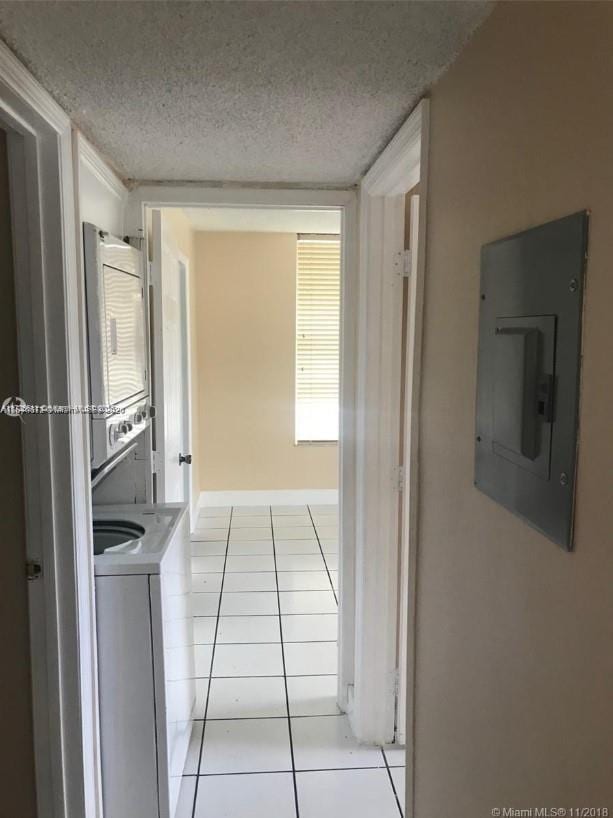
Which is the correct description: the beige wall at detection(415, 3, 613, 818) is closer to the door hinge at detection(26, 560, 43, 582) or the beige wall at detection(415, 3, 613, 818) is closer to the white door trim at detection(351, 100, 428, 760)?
the white door trim at detection(351, 100, 428, 760)

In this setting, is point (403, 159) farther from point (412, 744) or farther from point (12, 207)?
point (412, 744)

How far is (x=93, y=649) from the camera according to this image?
160 cm

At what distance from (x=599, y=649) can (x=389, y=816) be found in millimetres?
1560

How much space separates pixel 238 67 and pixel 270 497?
413cm

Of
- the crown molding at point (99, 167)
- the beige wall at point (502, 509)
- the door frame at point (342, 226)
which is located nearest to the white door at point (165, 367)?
the door frame at point (342, 226)

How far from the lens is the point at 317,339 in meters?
4.98

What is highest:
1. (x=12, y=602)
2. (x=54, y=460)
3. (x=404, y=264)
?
(x=404, y=264)

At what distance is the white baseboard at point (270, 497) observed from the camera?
4992 mm

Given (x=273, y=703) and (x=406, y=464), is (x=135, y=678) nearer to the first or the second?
(x=273, y=703)

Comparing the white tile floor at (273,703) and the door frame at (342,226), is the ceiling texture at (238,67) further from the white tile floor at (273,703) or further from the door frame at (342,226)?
the white tile floor at (273,703)

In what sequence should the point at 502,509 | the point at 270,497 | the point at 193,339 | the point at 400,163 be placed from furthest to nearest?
the point at 270,497 → the point at 193,339 → the point at 400,163 → the point at 502,509

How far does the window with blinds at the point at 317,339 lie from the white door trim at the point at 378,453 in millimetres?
2802

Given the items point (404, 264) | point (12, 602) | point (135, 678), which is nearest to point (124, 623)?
point (135, 678)

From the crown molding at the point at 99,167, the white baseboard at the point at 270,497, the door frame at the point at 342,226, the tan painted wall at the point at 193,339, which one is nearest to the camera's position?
the crown molding at the point at 99,167
